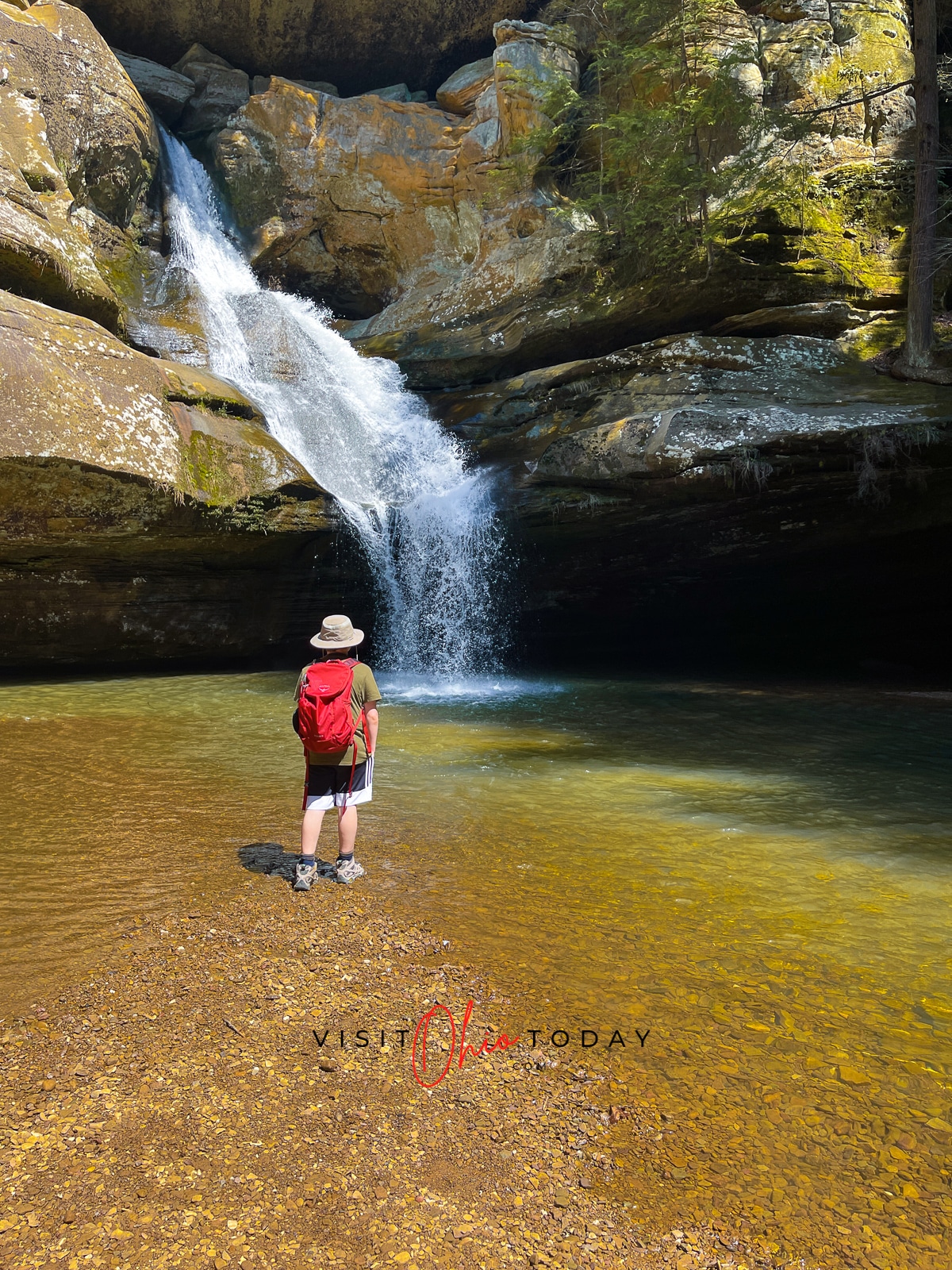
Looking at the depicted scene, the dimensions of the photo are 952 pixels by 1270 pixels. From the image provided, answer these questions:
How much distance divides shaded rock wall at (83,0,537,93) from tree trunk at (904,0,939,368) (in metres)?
11.8

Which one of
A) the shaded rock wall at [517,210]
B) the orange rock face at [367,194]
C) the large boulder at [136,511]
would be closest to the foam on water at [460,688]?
the large boulder at [136,511]

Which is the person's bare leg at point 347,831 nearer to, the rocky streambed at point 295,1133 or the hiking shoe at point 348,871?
the hiking shoe at point 348,871

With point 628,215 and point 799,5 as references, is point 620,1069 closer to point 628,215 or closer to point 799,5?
point 628,215

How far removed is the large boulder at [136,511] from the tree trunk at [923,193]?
30.4ft

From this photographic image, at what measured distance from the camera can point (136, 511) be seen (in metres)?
11.2

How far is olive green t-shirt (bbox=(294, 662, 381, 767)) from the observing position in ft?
14.3

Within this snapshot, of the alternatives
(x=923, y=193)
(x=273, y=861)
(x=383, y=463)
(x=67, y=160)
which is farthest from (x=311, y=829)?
(x=67, y=160)

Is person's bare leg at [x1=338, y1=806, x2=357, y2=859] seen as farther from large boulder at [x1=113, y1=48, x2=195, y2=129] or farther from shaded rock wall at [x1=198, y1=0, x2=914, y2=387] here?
large boulder at [x1=113, y1=48, x2=195, y2=129]

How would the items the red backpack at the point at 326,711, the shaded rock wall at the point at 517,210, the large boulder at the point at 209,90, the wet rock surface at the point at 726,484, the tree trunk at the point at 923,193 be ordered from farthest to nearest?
the large boulder at the point at 209,90, the shaded rock wall at the point at 517,210, the tree trunk at the point at 923,193, the wet rock surface at the point at 726,484, the red backpack at the point at 326,711

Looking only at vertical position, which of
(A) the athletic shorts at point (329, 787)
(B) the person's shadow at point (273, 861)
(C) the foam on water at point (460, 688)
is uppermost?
(A) the athletic shorts at point (329, 787)

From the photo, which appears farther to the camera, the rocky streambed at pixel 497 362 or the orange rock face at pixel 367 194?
the orange rock face at pixel 367 194

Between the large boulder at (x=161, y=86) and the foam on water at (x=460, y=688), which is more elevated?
the large boulder at (x=161, y=86)

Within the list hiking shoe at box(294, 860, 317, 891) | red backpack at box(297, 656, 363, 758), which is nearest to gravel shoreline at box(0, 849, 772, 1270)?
hiking shoe at box(294, 860, 317, 891)

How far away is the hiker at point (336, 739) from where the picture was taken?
168 inches
